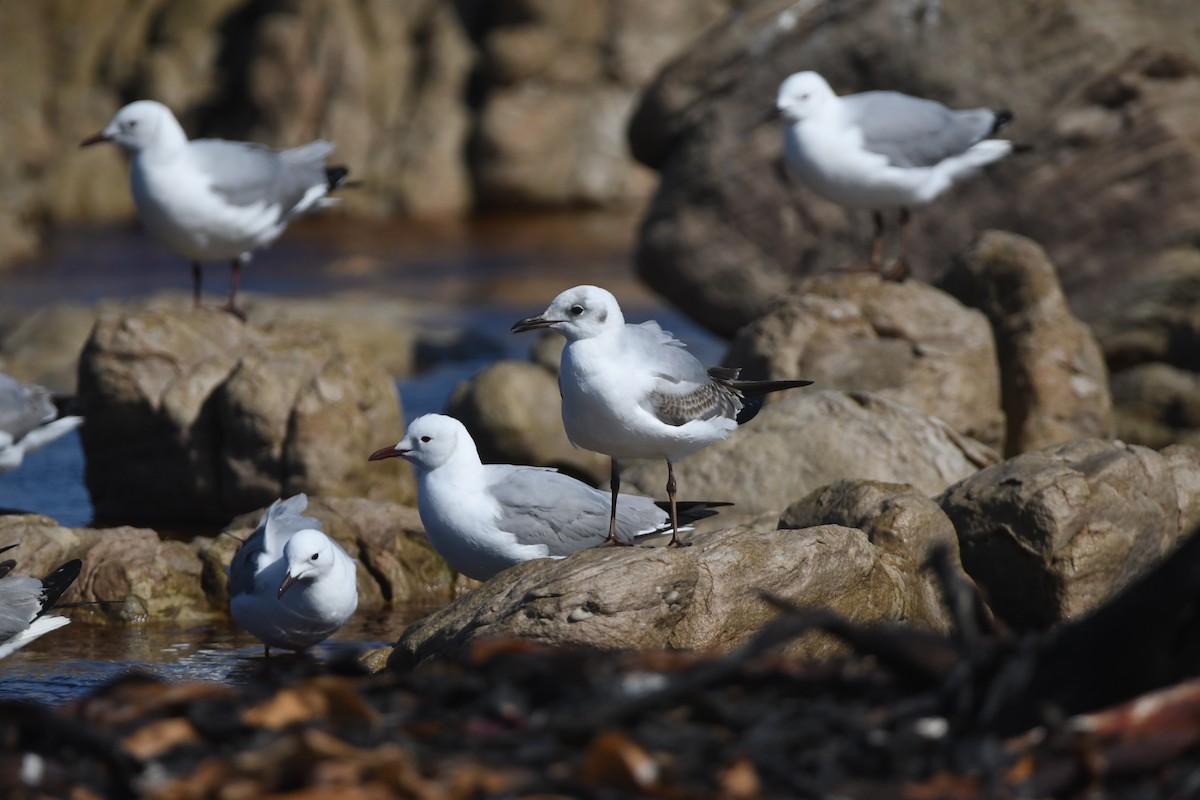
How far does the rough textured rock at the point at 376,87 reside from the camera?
23297 mm

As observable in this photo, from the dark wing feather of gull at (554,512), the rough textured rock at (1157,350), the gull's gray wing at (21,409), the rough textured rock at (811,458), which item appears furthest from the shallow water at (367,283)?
the rough textured rock at (1157,350)

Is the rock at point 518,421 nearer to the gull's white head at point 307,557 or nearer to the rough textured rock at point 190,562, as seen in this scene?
the rough textured rock at point 190,562

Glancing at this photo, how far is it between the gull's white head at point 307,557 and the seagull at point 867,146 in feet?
13.1

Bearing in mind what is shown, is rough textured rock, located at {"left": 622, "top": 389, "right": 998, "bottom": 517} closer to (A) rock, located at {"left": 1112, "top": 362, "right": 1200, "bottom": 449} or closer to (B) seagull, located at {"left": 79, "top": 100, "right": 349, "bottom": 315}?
(A) rock, located at {"left": 1112, "top": 362, "right": 1200, "bottom": 449}

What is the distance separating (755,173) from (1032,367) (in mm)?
3495

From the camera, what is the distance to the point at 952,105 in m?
11.0

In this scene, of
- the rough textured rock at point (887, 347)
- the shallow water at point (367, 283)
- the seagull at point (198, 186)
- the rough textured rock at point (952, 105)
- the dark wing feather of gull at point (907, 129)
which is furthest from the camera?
the rough textured rock at point (952, 105)

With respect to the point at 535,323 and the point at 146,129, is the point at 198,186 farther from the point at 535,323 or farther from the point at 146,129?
the point at 535,323

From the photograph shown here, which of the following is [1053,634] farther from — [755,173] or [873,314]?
[755,173]

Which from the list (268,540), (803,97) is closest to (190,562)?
(268,540)

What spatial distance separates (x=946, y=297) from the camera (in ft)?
Result: 28.5

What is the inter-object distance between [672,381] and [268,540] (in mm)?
1848

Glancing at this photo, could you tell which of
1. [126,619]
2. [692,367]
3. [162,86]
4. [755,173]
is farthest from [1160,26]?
[162,86]

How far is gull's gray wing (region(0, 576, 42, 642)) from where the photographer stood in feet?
18.9
